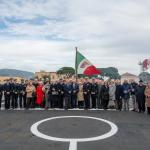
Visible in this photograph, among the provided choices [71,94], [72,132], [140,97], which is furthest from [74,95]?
[72,132]

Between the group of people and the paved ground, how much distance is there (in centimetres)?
428

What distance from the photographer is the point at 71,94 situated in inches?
807

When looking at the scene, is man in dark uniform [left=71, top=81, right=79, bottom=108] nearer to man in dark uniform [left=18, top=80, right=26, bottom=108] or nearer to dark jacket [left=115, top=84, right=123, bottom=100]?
dark jacket [left=115, top=84, right=123, bottom=100]

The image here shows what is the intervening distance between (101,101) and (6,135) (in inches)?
374

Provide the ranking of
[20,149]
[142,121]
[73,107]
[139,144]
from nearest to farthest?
[20,149], [139,144], [142,121], [73,107]

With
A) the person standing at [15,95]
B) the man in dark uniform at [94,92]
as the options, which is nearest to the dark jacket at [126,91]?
the man in dark uniform at [94,92]

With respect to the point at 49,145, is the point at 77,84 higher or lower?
higher

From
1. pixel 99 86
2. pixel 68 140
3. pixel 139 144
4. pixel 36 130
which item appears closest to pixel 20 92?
pixel 99 86

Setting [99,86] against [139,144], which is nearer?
[139,144]

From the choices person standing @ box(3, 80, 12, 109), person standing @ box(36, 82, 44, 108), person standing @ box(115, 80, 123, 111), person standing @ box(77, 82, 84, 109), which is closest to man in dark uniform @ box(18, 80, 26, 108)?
person standing @ box(3, 80, 12, 109)

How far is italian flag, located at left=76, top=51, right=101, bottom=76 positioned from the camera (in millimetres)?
22859

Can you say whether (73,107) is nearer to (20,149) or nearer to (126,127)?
(126,127)

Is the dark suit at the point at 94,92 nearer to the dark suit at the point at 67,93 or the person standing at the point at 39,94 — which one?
the dark suit at the point at 67,93

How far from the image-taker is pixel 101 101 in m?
20.7
